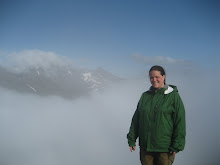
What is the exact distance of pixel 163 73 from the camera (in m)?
2.57

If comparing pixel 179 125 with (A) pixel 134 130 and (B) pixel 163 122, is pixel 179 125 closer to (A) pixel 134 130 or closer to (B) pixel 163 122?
(B) pixel 163 122

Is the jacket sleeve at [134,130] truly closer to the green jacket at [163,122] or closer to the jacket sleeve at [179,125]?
the green jacket at [163,122]

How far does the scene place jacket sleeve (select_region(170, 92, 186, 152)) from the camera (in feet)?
7.84

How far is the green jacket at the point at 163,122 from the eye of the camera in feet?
7.90

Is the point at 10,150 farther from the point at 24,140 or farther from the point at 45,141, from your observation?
the point at 45,141

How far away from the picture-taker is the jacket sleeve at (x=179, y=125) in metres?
2.39

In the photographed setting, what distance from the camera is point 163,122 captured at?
2436mm

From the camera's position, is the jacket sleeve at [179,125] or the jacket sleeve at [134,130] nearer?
the jacket sleeve at [179,125]

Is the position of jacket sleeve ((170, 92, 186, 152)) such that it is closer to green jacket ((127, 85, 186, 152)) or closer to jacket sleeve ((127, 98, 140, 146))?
green jacket ((127, 85, 186, 152))

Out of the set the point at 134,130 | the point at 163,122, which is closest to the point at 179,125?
the point at 163,122

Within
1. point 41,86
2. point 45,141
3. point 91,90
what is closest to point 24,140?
point 45,141

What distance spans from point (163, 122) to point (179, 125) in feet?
0.54

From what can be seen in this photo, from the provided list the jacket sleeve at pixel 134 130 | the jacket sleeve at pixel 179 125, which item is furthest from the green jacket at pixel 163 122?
the jacket sleeve at pixel 134 130

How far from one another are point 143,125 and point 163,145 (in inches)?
11.6
